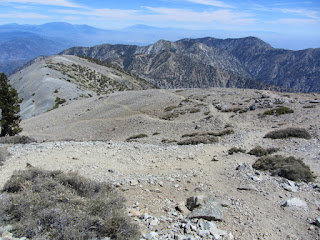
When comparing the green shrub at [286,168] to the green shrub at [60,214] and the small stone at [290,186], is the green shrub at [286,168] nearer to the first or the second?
the small stone at [290,186]

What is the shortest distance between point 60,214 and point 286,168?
29.9ft

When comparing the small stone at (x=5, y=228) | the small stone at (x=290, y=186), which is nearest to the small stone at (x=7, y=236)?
the small stone at (x=5, y=228)

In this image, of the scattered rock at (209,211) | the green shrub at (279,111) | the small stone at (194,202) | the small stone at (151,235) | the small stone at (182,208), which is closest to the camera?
the small stone at (151,235)

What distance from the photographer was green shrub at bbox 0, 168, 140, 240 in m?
5.00

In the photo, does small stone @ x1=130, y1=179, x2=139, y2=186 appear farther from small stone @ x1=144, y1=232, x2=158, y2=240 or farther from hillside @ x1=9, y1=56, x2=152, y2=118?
hillside @ x1=9, y1=56, x2=152, y2=118

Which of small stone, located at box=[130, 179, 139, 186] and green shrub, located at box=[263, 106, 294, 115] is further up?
green shrub, located at box=[263, 106, 294, 115]

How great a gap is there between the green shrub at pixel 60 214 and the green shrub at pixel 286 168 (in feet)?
23.7

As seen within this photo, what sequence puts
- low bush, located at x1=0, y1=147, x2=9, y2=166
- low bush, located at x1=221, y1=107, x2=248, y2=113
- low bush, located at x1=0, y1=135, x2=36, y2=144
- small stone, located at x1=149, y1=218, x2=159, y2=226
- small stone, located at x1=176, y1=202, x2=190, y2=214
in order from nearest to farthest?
small stone, located at x1=149, y1=218, x2=159, y2=226
small stone, located at x1=176, y1=202, x2=190, y2=214
low bush, located at x1=0, y1=147, x2=9, y2=166
low bush, located at x1=0, y1=135, x2=36, y2=144
low bush, located at x1=221, y1=107, x2=248, y2=113

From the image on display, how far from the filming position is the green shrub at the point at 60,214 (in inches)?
197

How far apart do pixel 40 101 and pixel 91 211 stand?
64021 millimetres

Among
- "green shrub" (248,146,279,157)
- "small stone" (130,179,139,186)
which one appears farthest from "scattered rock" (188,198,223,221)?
"green shrub" (248,146,279,157)

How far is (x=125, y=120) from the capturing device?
1146 inches

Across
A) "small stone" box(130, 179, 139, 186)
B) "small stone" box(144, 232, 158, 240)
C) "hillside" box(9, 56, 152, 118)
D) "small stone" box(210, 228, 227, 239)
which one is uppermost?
"small stone" box(210, 228, 227, 239)

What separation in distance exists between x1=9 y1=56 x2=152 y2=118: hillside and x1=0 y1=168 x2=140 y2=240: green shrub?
54.9m
